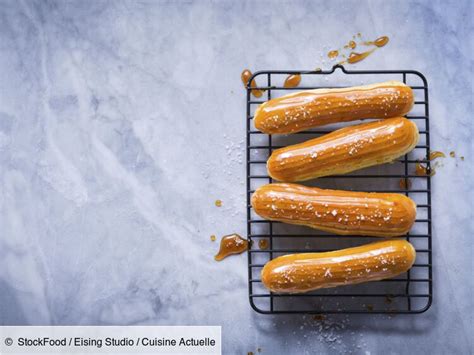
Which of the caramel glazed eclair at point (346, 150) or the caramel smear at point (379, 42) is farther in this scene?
the caramel smear at point (379, 42)

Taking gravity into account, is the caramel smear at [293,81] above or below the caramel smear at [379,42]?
below

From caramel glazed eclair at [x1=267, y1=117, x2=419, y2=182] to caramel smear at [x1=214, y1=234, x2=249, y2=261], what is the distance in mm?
240

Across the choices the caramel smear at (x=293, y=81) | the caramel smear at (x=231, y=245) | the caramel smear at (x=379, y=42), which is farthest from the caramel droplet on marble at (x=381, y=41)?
the caramel smear at (x=231, y=245)

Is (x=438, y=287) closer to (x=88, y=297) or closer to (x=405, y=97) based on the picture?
(x=405, y=97)

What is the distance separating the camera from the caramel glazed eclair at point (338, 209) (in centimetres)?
143

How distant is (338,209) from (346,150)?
162 millimetres

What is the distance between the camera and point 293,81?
161cm

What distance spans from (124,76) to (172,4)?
270 mm

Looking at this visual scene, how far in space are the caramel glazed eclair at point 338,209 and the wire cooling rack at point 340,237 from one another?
103 mm

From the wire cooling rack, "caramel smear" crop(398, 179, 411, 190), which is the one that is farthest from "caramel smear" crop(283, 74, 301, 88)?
"caramel smear" crop(398, 179, 411, 190)

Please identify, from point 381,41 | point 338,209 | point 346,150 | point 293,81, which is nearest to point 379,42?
point 381,41

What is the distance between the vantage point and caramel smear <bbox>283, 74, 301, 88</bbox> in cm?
161

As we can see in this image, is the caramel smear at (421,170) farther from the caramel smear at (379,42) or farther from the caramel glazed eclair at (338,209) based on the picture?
the caramel smear at (379,42)

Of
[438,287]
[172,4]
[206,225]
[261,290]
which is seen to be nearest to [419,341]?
[438,287]
